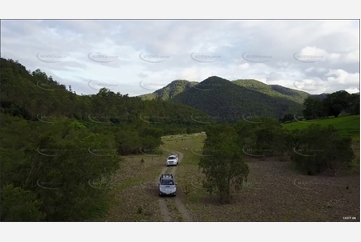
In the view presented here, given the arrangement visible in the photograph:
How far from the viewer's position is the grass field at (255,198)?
33.7 ft

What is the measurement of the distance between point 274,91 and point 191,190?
2203 centimetres

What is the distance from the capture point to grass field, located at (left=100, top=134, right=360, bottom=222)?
10.3 meters

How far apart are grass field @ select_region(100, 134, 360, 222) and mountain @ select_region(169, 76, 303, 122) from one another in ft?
31.8

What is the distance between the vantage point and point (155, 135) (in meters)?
32.0

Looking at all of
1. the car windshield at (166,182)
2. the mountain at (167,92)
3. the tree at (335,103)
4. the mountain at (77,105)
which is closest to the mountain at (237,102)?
the mountain at (77,105)

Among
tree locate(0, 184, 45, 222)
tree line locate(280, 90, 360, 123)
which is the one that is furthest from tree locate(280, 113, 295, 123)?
→ tree locate(0, 184, 45, 222)

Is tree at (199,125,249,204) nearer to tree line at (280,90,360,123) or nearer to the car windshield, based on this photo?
the car windshield

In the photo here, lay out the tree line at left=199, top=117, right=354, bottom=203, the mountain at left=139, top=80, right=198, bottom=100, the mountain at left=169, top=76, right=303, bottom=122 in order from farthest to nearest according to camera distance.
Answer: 1. the mountain at left=139, top=80, right=198, bottom=100
2. the mountain at left=169, top=76, right=303, bottom=122
3. the tree line at left=199, top=117, right=354, bottom=203

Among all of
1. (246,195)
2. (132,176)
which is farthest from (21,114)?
(246,195)

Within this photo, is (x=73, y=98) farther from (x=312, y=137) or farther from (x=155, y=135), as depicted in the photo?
(x=312, y=137)

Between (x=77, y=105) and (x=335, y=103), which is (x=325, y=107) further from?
(x=77, y=105)

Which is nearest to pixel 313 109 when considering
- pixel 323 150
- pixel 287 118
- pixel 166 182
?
pixel 287 118

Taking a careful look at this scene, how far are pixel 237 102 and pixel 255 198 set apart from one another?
2195 centimetres

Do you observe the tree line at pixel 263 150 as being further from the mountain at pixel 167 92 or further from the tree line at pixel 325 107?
the mountain at pixel 167 92
